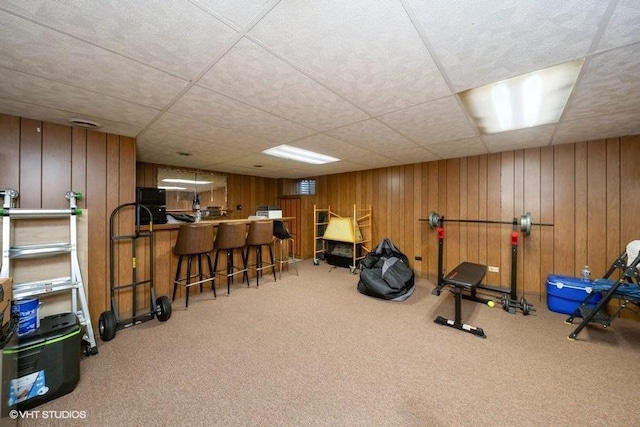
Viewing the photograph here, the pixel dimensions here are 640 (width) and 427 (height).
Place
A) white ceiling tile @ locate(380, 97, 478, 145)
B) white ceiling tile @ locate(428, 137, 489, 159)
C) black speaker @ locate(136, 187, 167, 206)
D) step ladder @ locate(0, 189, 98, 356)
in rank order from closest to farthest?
step ladder @ locate(0, 189, 98, 356) → white ceiling tile @ locate(380, 97, 478, 145) → black speaker @ locate(136, 187, 167, 206) → white ceiling tile @ locate(428, 137, 489, 159)

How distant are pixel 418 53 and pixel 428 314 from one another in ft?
9.65

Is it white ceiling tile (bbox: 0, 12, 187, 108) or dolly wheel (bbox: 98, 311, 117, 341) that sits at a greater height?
white ceiling tile (bbox: 0, 12, 187, 108)

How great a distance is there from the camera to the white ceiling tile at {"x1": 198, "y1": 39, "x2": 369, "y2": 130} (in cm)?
147

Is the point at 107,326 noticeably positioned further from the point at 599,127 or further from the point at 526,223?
the point at 599,127

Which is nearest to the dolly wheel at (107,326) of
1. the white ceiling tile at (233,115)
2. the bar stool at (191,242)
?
the bar stool at (191,242)

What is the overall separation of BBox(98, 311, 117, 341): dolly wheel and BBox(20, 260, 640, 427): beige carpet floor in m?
0.07

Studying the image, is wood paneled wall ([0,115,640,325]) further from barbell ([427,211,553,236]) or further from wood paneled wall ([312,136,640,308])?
barbell ([427,211,553,236])

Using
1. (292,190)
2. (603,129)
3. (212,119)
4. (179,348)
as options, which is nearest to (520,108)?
(603,129)

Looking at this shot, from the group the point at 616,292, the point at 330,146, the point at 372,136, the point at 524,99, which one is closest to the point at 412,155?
the point at 372,136

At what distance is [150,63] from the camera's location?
1475 millimetres

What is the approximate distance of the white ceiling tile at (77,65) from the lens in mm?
1231

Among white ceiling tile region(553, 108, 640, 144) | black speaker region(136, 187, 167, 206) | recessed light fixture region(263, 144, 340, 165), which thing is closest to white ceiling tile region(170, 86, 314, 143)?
recessed light fixture region(263, 144, 340, 165)

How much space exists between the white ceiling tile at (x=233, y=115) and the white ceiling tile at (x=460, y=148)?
1.97 meters

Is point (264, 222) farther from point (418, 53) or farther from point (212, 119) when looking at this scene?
point (418, 53)
